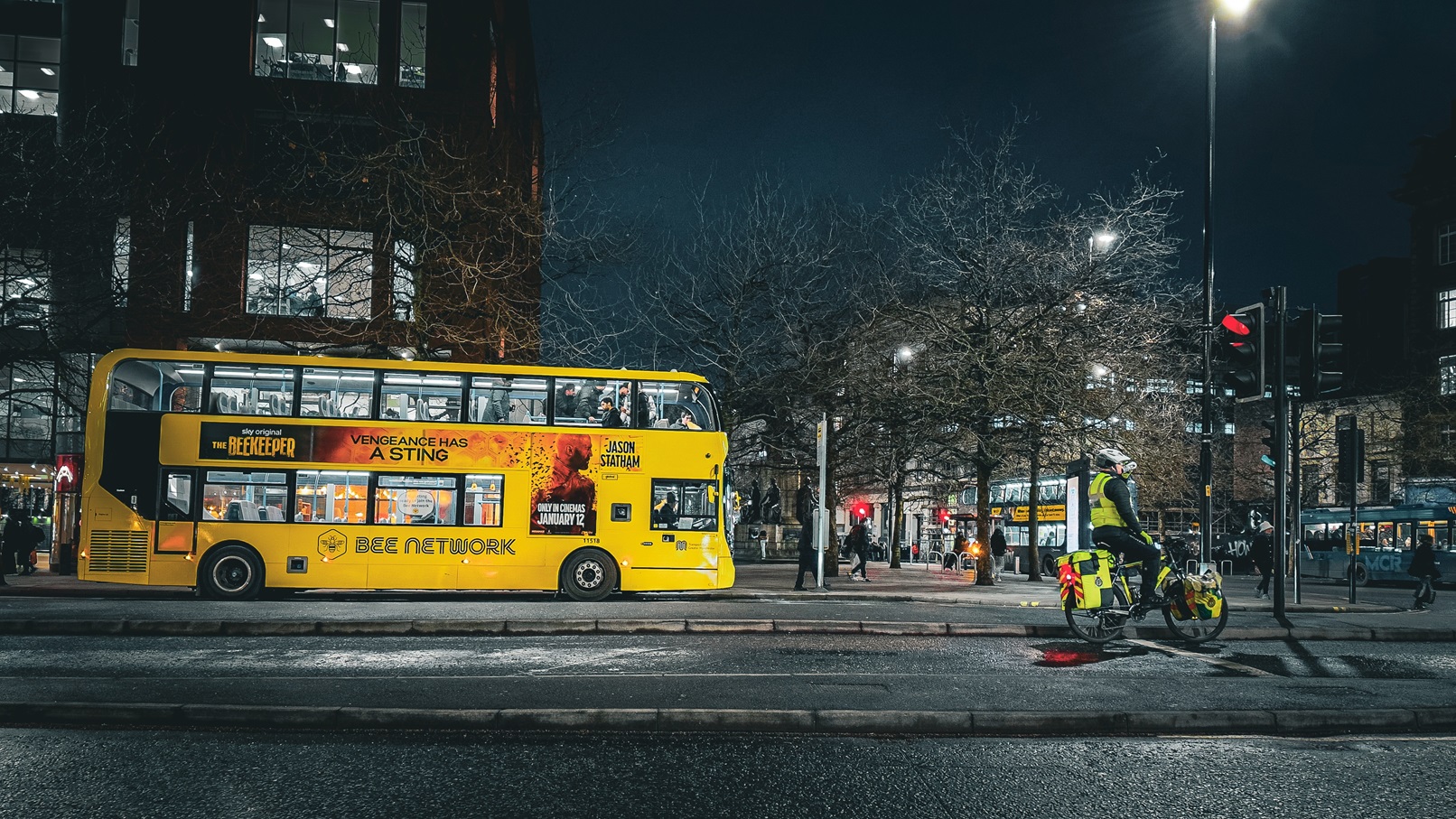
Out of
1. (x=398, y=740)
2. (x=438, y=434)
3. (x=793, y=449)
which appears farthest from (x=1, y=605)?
(x=793, y=449)

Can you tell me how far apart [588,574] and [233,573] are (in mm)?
5756

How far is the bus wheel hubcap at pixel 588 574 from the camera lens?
18.2 m

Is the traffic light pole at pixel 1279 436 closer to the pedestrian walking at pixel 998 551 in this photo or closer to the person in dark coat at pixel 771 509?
the pedestrian walking at pixel 998 551

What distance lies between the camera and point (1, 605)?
1588 cm

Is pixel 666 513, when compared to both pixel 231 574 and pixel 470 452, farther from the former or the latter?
pixel 231 574

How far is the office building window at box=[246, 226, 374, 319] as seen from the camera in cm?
2603

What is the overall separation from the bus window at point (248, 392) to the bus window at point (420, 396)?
1.57 m

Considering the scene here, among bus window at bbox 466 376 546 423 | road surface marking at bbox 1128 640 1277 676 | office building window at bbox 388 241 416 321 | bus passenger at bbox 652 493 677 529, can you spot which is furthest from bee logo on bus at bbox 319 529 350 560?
road surface marking at bbox 1128 640 1277 676

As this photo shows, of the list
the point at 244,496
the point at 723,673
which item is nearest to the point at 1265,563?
the point at 723,673

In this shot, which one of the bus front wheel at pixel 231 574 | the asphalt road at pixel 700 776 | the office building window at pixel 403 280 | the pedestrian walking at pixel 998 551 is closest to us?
the asphalt road at pixel 700 776

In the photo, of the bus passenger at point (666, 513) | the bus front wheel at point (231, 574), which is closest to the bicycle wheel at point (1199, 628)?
the bus passenger at point (666, 513)

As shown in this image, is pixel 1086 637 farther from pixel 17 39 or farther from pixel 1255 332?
pixel 17 39

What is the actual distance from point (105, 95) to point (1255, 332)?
29.7m

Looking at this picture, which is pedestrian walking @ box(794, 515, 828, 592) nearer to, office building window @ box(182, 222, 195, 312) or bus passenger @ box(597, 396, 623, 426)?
bus passenger @ box(597, 396, 623, 426)
